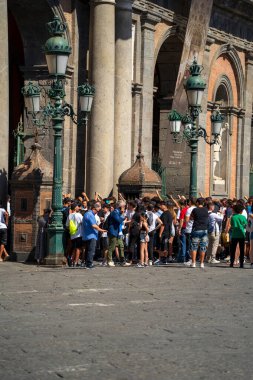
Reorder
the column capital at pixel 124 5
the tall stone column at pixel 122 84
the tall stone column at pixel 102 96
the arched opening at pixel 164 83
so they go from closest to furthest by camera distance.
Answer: the tall stone column at pixel 102 96
the tall stone column at pixel 122 84
the column capital at pixel 124 5
the arched opening at pixel 164 83

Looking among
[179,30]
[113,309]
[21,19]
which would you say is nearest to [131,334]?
[113,309]

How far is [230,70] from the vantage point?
42594 millimetres

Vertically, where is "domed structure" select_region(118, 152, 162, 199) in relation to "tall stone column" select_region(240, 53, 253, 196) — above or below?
below

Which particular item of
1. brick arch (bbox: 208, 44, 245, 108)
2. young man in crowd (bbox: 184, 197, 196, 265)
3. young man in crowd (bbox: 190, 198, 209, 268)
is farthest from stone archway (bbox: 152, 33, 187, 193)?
young man in crowd (bbox: 190, 198, 209, 268)

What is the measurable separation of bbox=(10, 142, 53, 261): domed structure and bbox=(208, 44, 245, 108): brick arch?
17441mm

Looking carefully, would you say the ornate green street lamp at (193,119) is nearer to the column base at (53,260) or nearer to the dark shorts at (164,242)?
the dark shorts at (164,242)

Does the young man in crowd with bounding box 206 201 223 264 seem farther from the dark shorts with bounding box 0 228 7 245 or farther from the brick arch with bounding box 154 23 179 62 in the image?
the brick arch with bounding box 154 23 179 62

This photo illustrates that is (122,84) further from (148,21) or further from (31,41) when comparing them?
(148,21)

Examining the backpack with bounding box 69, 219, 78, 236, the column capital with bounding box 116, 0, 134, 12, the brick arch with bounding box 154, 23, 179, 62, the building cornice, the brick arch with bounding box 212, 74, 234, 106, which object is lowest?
the backpack with bounding box 69, 219, 78, 236

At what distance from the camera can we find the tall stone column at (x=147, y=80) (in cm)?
3369

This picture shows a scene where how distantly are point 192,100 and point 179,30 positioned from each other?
35.3 feet

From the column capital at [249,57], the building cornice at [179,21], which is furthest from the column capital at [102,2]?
the column capital at [249,57]

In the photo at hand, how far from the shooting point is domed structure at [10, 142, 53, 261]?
23453mm

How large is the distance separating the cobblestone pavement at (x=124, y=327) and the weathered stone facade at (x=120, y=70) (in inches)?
316
